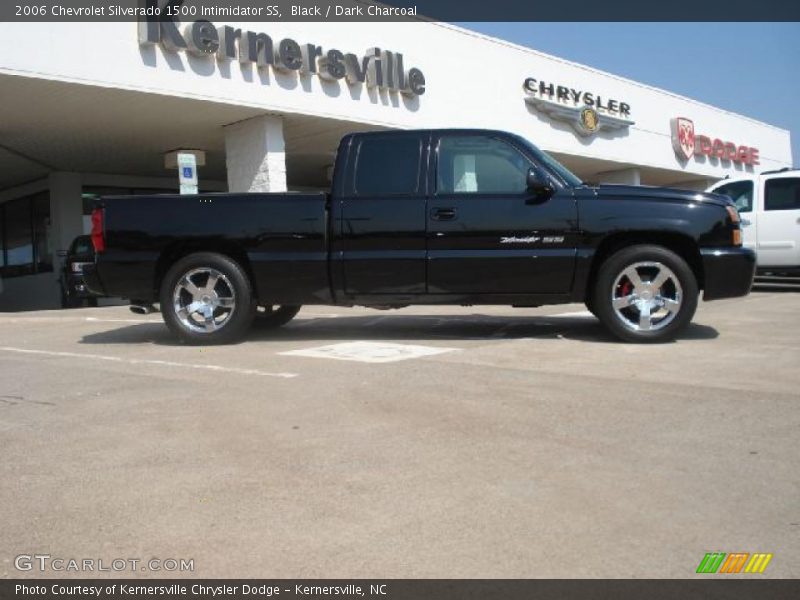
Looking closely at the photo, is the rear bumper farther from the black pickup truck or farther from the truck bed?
the truck bed

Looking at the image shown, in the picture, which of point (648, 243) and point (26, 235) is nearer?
point (648, 243)

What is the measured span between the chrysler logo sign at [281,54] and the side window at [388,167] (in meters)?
7.72

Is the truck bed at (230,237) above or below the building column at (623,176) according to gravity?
below

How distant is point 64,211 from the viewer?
2055 centimetres

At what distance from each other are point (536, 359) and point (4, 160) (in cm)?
1742

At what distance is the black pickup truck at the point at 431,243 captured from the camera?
664 cm

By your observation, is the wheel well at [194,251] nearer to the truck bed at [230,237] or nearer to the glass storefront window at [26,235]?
the truck bed at [230,237]

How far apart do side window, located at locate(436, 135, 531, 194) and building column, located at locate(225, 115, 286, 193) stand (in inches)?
359

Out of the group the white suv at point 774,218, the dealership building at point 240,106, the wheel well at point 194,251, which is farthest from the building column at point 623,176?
the wheel well at point 194,251

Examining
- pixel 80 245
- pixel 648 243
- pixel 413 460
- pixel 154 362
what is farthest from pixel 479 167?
pixel 80 245

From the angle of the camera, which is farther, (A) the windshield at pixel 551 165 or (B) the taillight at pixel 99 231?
(B) the taillight at pixel 99 231

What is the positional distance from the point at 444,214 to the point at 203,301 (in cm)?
246
